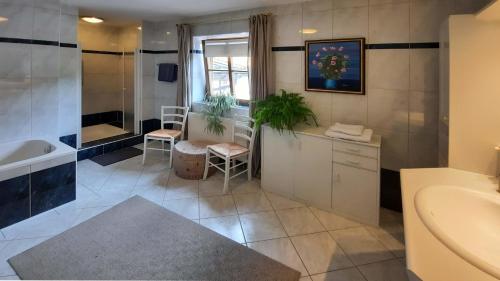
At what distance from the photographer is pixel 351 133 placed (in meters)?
2.66

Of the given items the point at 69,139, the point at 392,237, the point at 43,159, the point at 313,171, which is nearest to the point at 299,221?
the point at 313,171

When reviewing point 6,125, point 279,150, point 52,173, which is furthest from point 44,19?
point 279,150

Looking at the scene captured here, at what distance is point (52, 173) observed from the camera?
2.78 metres

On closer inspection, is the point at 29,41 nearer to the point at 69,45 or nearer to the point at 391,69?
the point at 69,45

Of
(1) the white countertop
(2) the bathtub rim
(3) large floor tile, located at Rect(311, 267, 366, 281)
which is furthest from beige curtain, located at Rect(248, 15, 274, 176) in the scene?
(2) the bathtub rim

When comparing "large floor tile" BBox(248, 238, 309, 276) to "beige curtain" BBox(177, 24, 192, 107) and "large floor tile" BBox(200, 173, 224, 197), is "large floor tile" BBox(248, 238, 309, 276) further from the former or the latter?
"beige curtain" BBox(177, 24, 192, 107)

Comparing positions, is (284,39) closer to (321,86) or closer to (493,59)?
(321,86)

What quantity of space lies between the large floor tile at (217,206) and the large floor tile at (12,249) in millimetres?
1367

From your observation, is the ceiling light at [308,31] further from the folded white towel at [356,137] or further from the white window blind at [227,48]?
the folded white towel at [356,137]

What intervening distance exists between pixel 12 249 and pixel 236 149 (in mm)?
2271

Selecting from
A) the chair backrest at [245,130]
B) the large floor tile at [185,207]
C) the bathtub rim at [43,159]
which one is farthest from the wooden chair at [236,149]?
the bathtub rim at [43,159]

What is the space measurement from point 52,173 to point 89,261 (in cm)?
119

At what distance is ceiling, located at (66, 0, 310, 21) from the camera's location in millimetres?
3441

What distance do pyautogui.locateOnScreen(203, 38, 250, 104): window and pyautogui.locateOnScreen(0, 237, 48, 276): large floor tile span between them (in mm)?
2934
